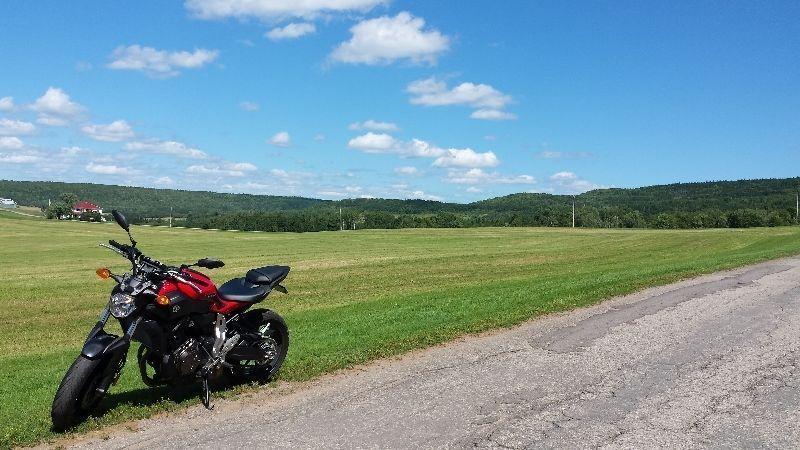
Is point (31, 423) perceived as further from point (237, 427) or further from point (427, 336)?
point (427, 336)

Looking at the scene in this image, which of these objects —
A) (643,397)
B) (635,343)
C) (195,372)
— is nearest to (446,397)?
(643,397)

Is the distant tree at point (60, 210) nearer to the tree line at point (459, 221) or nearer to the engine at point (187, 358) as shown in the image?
the tree line at point (459, 221)

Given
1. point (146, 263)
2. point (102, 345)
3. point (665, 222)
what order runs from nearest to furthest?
point (102, 345)
point (146, 263)
point (665, 222)

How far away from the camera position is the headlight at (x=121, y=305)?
619 cm

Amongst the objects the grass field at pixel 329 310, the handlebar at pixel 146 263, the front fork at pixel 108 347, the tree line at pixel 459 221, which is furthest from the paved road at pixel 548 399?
the tree line at pixel 459 221

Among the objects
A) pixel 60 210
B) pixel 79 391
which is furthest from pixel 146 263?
pixel 60 210

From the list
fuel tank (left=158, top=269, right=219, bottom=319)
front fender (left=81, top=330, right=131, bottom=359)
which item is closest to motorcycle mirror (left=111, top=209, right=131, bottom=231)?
fuel tank (left=158, top=269, right=219, bottom=319)

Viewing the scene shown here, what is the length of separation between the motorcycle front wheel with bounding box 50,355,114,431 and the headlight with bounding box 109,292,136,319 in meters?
0.46

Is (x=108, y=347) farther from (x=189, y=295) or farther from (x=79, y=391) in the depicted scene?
(x=189, y=295)

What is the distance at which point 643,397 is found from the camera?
22.4 feet

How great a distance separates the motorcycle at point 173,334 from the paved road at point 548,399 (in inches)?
19.2

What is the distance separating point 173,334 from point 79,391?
3.41 ft

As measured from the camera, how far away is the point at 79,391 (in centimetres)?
596

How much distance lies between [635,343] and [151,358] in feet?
22.1
